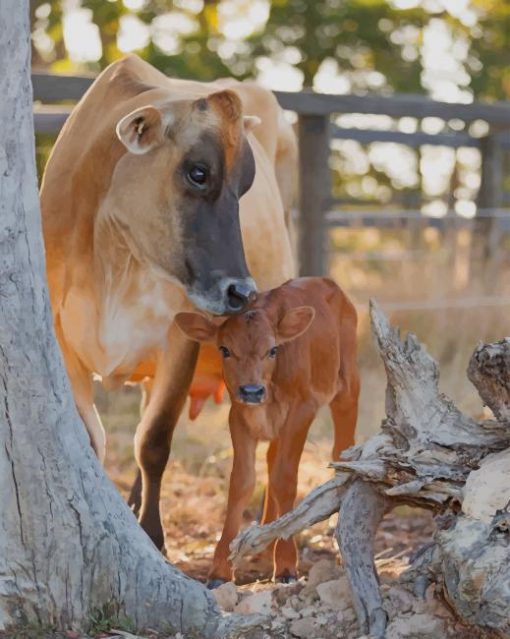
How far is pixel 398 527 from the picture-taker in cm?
648

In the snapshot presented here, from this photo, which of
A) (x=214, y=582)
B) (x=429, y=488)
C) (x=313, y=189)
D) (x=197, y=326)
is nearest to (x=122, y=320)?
(x=197, y=326)

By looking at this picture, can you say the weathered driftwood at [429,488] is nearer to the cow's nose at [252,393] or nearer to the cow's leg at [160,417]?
the cow's nose at [252,393]

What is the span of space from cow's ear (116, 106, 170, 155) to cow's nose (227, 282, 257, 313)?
0.64 m

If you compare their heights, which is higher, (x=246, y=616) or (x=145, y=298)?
(x=145, y=298)

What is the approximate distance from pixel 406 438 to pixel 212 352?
63.3 inches

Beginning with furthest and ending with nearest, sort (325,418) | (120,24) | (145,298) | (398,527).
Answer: (120,24)
(325,418)
(398,527)
(145,298)

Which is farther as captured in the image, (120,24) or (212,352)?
(120,24)

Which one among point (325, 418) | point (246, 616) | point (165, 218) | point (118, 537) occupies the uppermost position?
point (165, 218)

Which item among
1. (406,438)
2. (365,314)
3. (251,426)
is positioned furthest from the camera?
(365,314)

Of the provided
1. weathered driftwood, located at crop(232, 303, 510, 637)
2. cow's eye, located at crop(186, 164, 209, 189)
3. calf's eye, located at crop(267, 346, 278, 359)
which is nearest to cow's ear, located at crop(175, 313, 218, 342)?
calf's eye, located at crop(267, 346, 278, 359)

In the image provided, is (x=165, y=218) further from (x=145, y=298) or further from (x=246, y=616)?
(x=246, y=616)

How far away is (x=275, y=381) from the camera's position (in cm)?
515

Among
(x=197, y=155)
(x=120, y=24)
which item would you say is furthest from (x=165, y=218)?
(x=120, y=24)

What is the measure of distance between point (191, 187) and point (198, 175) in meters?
0.05
